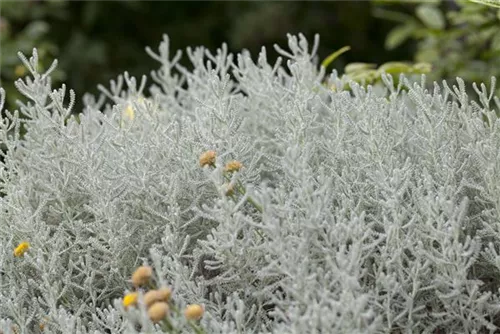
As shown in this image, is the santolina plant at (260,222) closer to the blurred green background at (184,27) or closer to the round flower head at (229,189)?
the round flower head at (229,189)

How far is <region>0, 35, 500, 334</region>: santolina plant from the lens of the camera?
1.28m

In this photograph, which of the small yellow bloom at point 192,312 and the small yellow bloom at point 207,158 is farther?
the small yellow bloom at point 207,158

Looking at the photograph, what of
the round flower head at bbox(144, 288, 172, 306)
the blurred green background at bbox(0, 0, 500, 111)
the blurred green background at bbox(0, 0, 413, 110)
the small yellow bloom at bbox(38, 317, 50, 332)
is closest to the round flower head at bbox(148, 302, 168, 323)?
the round flower head at bbox(144, 288, 172, 306)

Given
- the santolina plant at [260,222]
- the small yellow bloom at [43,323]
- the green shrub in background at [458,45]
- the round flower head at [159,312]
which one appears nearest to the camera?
the round flower head at [159,312]

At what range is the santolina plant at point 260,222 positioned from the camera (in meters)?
1.28

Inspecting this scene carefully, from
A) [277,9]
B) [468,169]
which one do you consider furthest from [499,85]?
[277,9]

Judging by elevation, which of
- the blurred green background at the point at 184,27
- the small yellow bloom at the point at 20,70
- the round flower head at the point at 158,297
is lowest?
the round flower head at the point at 158,297

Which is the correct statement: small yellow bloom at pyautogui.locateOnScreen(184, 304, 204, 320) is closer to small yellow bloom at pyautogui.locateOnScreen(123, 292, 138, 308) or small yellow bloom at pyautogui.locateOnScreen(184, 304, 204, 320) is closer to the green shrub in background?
small yellow bloom at pyautogui.locateOnScreen(123, 292, 138, 308)

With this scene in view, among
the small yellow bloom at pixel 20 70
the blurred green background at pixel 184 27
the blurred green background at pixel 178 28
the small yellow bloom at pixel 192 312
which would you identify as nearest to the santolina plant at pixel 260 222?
the small yellow bloom at pixel 192 312

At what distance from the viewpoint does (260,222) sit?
154 cm

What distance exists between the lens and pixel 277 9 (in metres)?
4.80

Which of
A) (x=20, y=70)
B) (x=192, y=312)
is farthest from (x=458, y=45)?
(x=192, y=312)

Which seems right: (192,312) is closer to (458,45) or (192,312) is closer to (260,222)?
(260,222)

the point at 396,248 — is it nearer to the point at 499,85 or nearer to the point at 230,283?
the point at 230,283
